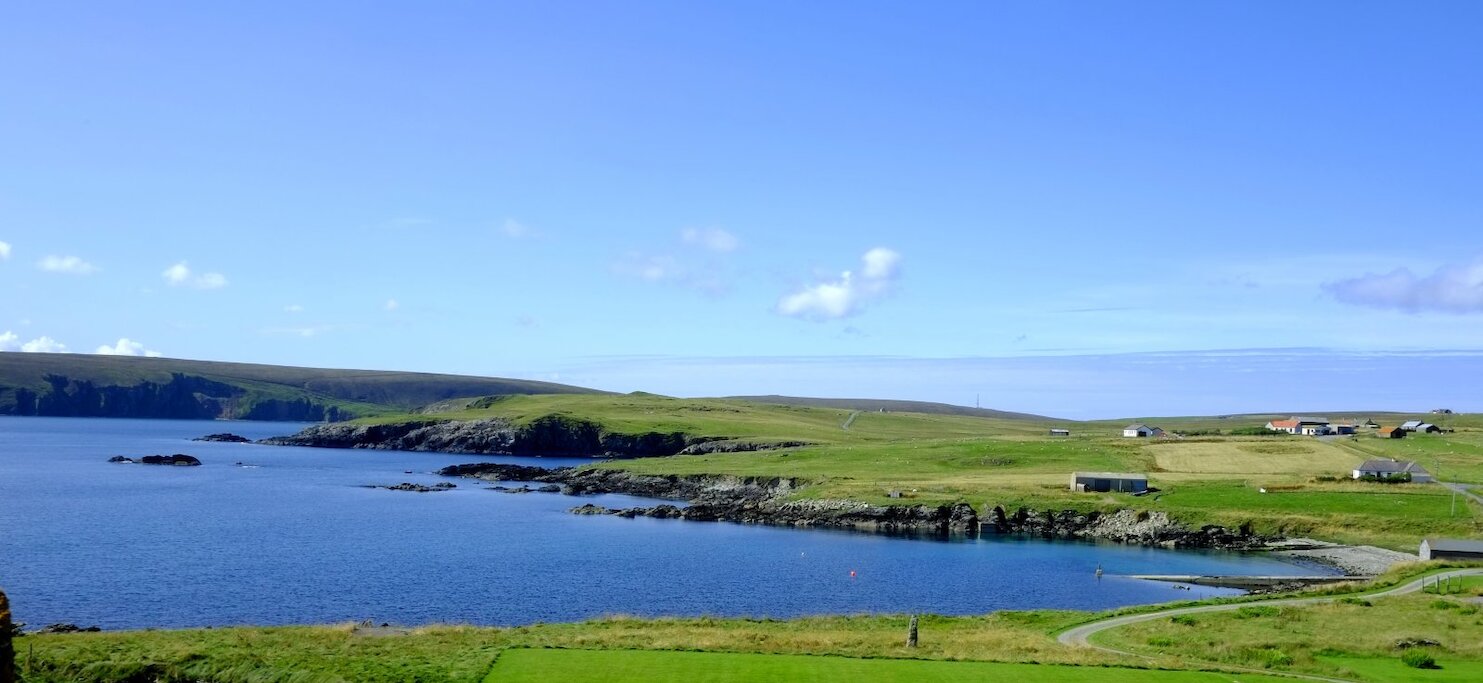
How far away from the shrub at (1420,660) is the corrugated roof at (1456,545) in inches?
1716

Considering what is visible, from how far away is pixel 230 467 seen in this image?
18038 centimetres

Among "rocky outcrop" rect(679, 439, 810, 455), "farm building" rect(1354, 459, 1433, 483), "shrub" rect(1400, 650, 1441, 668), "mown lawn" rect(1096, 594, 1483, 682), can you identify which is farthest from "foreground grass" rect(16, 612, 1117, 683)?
"rocky outcrop" rect(679, 439, 810, 455)

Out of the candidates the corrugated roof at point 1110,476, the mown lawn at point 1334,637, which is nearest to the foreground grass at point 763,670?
the mown lawn at point 1334,637

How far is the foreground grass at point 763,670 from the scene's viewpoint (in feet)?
119

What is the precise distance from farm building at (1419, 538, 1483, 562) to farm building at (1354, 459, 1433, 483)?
39.8 metres

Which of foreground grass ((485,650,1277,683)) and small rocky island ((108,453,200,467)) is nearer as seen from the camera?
foreground grass ((485,650,1277,683))

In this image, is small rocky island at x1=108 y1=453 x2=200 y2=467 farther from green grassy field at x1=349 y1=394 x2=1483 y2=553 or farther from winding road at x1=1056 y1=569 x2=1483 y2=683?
winding road at x1=1056 y1=569 x2=1483 y2=683

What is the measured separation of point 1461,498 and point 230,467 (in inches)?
6791

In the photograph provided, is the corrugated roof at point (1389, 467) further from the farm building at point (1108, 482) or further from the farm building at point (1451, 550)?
the farm building at point (1451, 550)

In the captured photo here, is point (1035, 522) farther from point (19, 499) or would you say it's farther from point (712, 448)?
point (19, 499)

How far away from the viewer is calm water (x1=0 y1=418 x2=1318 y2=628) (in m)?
66.5

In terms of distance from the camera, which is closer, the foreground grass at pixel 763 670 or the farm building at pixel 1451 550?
the foreground grass at pixel 763 670

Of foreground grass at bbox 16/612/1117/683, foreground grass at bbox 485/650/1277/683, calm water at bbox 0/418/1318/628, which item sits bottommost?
calm water at bbox 0/418/1318/628

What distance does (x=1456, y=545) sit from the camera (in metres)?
80.0
